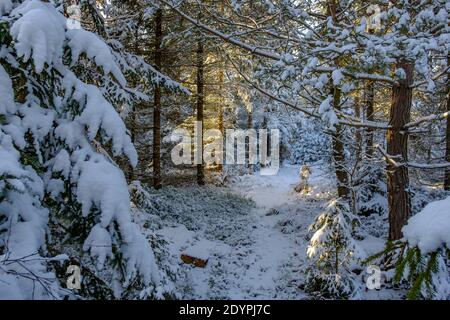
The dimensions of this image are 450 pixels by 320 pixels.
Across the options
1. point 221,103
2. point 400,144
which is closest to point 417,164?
point 400,144

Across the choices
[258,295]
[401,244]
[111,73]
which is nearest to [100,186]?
[111,73]

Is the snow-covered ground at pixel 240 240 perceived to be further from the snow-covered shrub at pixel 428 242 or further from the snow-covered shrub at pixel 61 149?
the snow-covered shrub at pixel 428 242

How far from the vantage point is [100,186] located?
2.86 meters

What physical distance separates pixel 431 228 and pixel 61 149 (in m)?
2.92

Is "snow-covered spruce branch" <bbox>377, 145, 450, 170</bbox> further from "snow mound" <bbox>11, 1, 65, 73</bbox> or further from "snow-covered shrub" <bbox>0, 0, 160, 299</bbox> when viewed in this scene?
"snow mound" <bbox>11, 1, 65, 73</bbox>

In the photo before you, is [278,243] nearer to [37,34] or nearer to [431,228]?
[431,228]

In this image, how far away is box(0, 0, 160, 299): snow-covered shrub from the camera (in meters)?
2.57

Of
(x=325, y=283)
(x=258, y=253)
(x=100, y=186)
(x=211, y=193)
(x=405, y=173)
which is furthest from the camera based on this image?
(x=211, y=193)

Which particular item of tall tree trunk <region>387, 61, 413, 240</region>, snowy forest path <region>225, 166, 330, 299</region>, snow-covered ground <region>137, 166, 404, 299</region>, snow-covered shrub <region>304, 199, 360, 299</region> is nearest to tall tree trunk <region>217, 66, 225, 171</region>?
snowy forest path <region>225, 166, 330, 299</region>

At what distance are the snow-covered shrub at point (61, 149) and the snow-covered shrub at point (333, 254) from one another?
197 inches

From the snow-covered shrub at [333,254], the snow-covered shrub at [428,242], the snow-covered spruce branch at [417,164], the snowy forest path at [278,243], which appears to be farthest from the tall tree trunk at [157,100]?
the snow-covered shrub at [428,242]

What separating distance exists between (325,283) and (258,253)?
2.94 m

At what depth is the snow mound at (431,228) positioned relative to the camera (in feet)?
5.92
